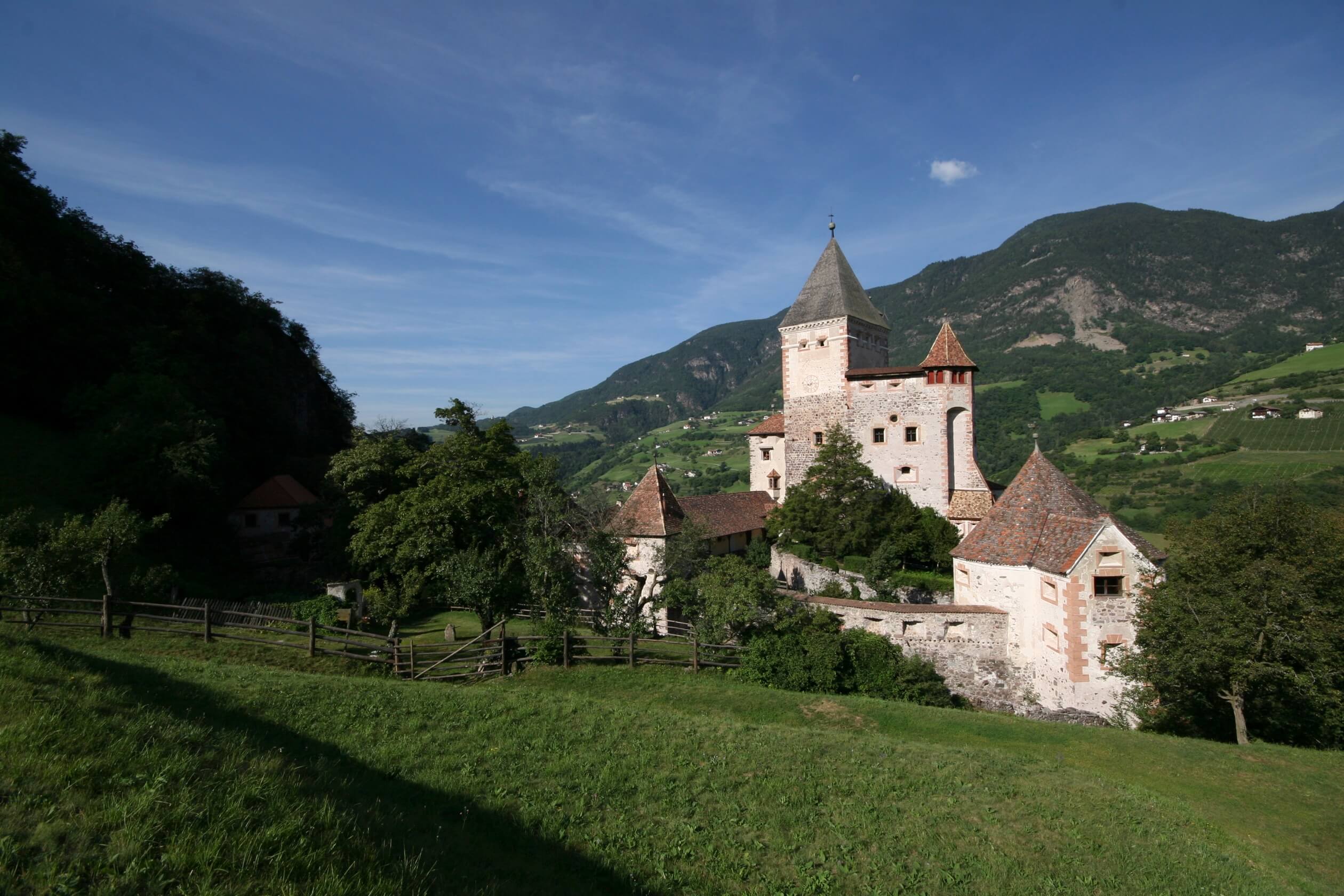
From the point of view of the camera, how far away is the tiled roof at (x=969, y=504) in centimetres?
3017

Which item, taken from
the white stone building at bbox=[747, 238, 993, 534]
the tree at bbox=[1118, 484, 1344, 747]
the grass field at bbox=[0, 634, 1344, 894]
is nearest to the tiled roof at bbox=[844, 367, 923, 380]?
the white stone building at bbox=[747, 238, 993, 534]

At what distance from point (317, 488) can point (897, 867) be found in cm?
3850

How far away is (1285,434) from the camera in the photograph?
218 feet

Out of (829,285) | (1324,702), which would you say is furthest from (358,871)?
(829,285)

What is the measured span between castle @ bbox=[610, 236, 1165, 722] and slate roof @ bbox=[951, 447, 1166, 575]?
56 millimetres

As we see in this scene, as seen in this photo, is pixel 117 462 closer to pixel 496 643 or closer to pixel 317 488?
pixel 317 488

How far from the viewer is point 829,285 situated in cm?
3650

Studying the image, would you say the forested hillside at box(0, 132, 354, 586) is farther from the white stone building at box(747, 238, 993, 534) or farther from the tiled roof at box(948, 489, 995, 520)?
the tiled roof at box(948, 489, 995, 520)

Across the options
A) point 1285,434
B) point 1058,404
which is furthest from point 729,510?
point 1058,404

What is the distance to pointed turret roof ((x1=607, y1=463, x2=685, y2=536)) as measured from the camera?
87.5ft

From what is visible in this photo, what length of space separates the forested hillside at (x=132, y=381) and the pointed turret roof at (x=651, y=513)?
59.9ft

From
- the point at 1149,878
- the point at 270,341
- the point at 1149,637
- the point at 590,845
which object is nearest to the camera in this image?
the point at 590,845

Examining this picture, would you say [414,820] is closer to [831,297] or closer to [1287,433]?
[831,297]

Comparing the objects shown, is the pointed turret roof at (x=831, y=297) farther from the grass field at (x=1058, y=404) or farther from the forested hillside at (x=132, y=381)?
the grass field at (x=1058, y=404)
